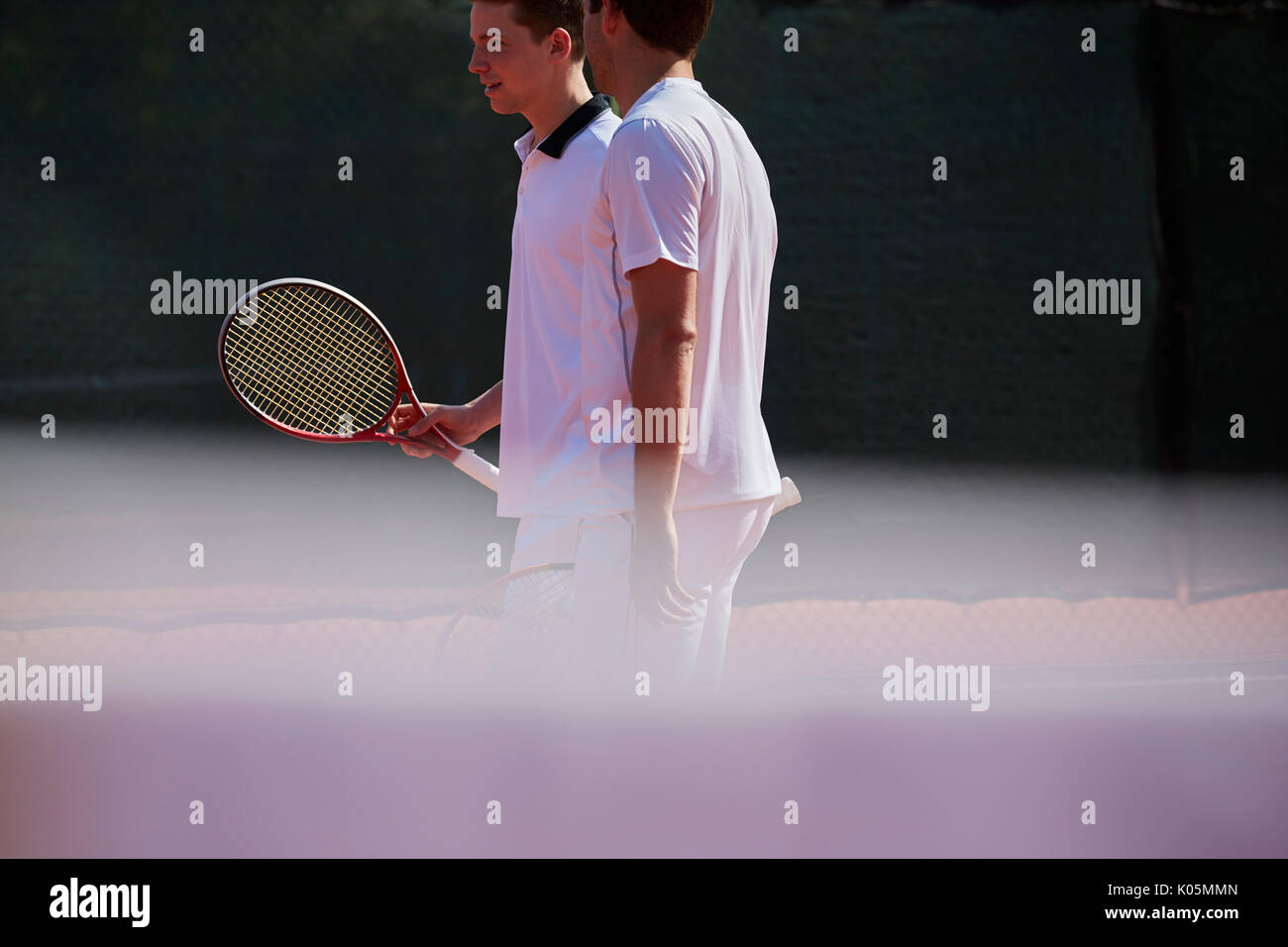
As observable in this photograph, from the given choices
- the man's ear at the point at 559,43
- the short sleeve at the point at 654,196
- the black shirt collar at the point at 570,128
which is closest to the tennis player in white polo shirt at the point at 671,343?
the short sleeve at the point at 654,196

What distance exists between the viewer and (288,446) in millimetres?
5496

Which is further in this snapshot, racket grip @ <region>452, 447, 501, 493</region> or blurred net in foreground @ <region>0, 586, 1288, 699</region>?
blurred net in foreground @ <region>0, 586, 1288, 699</region>

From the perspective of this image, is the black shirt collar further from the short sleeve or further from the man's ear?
the short sleeve

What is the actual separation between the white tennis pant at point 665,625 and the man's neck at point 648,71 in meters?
0.61

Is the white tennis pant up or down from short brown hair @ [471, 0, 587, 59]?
down

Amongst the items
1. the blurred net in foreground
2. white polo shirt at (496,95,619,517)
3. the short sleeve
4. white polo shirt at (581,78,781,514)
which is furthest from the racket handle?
the blurred net in foreground

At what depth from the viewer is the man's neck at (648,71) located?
203 centimetres

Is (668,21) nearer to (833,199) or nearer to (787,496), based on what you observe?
(787,496)

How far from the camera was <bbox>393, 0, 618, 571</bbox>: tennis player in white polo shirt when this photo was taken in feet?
7.07

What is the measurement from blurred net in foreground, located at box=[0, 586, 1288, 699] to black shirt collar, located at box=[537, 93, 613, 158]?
2352 millimetres

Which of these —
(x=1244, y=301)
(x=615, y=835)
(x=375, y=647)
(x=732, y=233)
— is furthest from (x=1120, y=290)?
(x=732, y=233)

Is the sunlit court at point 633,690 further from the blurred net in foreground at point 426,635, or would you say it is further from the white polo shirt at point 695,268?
the white polo shirt at point 695,268

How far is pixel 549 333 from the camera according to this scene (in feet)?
7.17

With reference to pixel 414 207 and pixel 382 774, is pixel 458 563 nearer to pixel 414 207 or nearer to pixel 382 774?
pixel 414 207
